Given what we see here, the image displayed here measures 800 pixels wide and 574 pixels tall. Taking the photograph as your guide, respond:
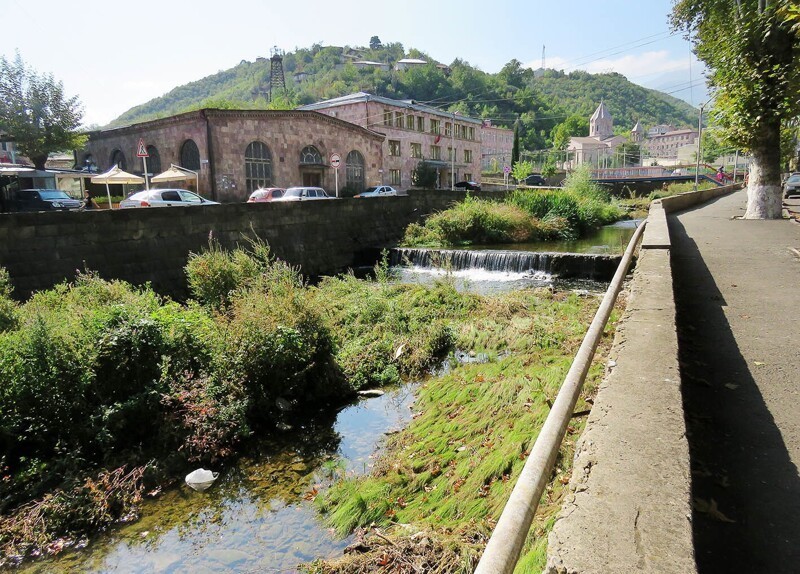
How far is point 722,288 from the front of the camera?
7.31 m

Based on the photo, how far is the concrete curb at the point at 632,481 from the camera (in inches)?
73.0

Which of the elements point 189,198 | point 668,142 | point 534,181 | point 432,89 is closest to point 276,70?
point 432,89

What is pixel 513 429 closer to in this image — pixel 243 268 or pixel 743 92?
pixel 243 268

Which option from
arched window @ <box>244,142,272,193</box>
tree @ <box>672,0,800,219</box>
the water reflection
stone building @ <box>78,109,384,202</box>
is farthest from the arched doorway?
the water reflection

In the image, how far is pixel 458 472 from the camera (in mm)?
4879

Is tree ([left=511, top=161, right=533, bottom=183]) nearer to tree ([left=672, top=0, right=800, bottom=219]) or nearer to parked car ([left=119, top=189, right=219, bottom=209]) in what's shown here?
tree ([left=672, top=0, right=800, bottom=219])

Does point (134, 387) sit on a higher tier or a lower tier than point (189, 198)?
lower

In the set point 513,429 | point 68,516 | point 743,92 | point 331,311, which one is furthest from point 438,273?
point 68,516

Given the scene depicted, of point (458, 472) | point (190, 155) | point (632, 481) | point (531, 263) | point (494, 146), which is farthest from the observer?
point (494, 146)

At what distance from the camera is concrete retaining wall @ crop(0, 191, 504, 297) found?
10.0m

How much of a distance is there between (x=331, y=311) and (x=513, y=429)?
5961mm

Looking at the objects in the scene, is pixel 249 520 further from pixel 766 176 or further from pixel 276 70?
pixel 276 70

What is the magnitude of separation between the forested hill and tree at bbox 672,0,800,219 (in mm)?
82044

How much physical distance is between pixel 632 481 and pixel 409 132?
5179 centimetres
